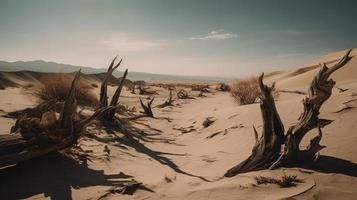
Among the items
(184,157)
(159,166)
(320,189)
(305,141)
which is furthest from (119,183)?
(305,141)

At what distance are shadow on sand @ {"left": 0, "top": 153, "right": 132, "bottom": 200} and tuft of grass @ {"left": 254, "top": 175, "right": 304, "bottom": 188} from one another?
6.16 feet

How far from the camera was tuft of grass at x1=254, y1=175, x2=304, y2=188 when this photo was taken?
9.02 feet

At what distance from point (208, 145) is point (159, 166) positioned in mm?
1788

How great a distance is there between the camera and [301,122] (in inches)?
144

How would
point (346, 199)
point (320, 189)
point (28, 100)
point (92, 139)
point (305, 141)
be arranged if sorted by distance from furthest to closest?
point (28, 100) < point (92, 139) < point (305, 141) < point (320, 189) < point (346, 199)

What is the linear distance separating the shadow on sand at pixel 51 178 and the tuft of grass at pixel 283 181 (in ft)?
6.16

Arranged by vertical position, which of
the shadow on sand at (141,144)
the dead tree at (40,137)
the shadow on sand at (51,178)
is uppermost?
the dead tree at (40,137)

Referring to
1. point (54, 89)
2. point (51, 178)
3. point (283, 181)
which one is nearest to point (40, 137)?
point (51, 178)

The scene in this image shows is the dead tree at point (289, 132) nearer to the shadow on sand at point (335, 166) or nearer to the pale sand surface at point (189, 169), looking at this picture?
the shadow on sand at point (335, 166)

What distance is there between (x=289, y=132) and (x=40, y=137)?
335 centimetres

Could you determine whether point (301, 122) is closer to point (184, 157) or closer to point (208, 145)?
point (184, 157)

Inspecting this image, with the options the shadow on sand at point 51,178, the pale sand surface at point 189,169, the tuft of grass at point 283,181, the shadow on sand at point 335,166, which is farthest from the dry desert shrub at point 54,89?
the shadow on sand at point 335,166

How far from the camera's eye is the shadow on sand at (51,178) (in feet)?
10.9

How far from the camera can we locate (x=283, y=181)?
2.76 metres
